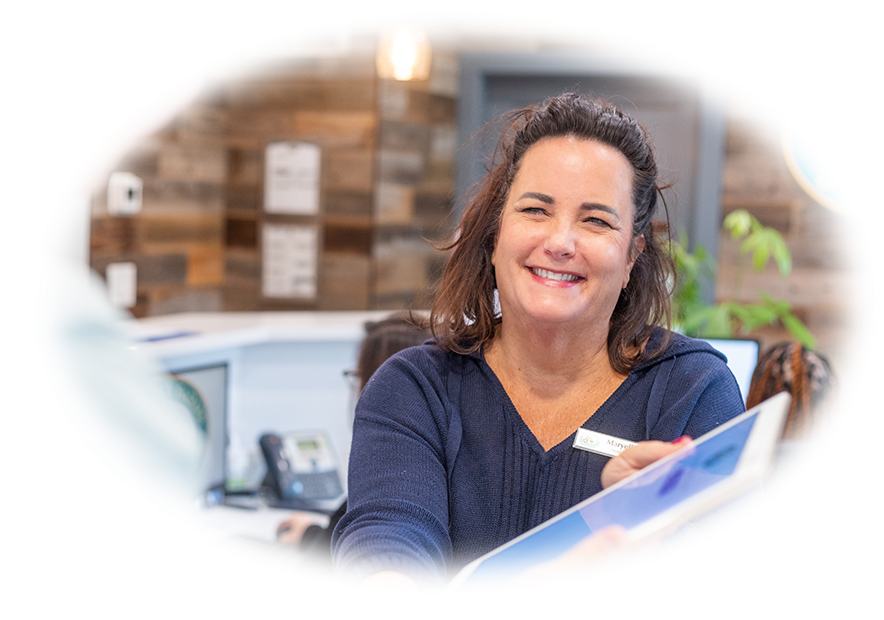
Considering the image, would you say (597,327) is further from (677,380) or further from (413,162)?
(413,162)

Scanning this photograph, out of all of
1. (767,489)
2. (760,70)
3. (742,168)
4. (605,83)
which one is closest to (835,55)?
(760,70)

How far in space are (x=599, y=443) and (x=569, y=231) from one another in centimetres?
24

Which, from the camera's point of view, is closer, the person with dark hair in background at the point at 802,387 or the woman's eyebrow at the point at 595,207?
the woman's eyebrow at the point at 595,207

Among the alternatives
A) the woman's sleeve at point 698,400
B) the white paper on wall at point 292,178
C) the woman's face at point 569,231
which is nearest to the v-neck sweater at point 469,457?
the woman's sleeve at point 698,400

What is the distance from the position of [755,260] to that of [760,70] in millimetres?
240

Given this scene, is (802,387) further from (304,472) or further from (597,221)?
(304,472)

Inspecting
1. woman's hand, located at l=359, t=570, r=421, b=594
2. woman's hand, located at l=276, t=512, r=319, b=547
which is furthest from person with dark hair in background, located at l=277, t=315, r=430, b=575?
woman's hand, located at l=359, t=570, r=421, b=594

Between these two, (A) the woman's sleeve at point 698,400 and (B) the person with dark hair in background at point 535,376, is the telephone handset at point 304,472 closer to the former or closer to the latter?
(B) the person with dark hair in background at point 535,376

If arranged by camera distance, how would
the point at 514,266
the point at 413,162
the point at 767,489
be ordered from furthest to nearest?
the point at 413,162 < the point at 767,489 < the point at 514,266

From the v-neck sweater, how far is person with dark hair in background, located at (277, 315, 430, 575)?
0.16 ft

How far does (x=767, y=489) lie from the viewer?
938mm

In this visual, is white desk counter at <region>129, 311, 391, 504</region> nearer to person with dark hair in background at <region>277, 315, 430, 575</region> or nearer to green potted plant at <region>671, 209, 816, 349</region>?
person with dark hair in background at <region>277, 315, 430, 575</region>

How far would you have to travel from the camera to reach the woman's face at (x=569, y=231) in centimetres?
79

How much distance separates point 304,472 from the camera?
0.98 metres
